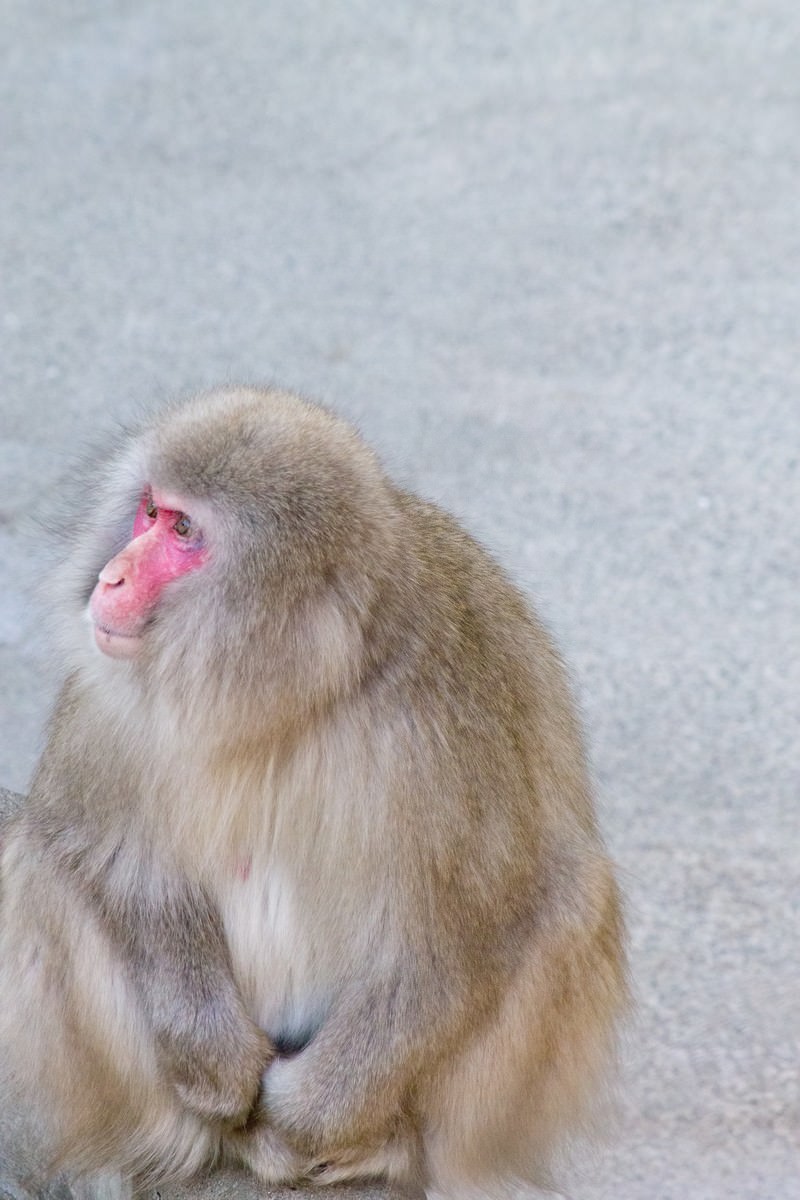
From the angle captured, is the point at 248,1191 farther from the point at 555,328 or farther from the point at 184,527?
the point at 555,328

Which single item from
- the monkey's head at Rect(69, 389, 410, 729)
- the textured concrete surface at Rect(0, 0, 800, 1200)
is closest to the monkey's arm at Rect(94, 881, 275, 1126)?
the monkey's head at Rect(69, 389, 410, 729)

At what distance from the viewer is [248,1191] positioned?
2436 mm

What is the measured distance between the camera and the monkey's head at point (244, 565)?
2.06 m

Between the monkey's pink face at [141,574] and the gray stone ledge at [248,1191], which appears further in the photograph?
the gray stone ledge at [248,1191]

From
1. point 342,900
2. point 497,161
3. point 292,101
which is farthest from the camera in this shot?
point 292,101

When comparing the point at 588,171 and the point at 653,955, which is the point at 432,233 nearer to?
the point at 588,171

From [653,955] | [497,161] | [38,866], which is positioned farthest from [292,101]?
[38,866]

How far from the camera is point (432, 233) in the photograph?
6.23 metres

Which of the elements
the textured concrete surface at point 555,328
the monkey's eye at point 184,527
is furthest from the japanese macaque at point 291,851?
the textured concrete surface at point 555,328

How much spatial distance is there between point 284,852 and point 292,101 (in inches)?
208

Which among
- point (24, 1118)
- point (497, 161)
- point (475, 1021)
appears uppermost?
point (497, 161)

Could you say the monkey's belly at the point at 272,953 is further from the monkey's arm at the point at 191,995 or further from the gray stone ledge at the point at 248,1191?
the gray stone ledge at the point at 248,1191

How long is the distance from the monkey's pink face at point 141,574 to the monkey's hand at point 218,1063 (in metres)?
0.58

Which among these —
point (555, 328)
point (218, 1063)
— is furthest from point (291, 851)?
point (555, 328)
